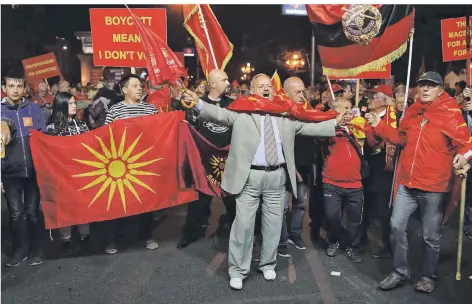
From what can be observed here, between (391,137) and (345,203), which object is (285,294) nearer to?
(345,203)

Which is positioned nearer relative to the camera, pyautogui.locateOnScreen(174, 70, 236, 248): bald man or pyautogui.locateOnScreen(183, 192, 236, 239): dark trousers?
pyautogui.locateOnScreen(174, 70, 236, 248): bald man

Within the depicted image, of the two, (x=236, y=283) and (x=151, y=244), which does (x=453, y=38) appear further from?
(x=151, y=244)

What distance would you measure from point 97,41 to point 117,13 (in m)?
0.46

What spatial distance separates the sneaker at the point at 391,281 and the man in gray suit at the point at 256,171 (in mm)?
1053

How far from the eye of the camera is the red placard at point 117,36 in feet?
19.8

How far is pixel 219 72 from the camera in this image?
521 centimetres

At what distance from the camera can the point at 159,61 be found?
14.3 feet

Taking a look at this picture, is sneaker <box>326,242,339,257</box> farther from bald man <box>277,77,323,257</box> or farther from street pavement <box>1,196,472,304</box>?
bald man <box>277,77,323,257</box>

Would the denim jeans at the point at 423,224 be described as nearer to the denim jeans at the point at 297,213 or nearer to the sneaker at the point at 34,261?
the denim jeans at the point at 297,213

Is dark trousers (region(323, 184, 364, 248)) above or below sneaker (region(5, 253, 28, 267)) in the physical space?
above

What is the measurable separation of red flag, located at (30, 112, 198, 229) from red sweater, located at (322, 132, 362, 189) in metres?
1.76

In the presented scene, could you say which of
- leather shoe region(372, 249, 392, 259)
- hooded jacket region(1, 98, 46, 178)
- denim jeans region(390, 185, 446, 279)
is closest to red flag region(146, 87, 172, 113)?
hooded jacket region(1, 98, 46, 178)

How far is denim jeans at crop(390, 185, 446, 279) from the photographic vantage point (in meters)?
4.13

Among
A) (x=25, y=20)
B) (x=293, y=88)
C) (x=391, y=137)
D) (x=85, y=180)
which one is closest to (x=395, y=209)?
(x=391, y=137)
